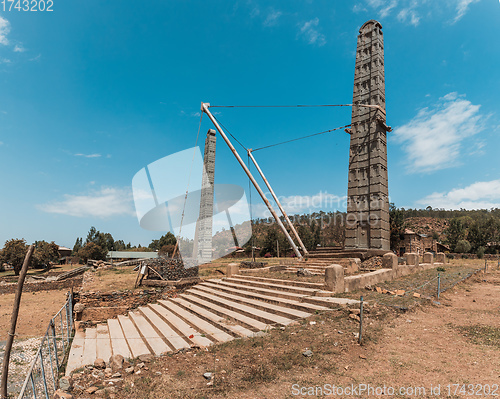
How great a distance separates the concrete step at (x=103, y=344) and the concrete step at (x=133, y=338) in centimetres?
57

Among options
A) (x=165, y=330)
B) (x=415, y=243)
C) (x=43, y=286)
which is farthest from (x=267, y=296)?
(x=415, y=243)

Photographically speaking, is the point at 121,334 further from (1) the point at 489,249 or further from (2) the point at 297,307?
(1) the point at 489,249

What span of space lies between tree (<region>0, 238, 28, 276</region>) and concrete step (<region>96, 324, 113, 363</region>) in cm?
4176

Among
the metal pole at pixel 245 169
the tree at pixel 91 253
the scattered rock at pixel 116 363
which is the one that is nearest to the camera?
the scattered rock at pixel 116 363

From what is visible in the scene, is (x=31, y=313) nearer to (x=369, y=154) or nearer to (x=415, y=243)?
(x=369, y=154)

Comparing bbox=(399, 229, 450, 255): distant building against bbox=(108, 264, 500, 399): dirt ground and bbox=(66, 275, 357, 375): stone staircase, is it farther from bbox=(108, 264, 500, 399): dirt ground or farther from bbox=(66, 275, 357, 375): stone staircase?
bbox=(108, 264, 500, 399): dirt ground

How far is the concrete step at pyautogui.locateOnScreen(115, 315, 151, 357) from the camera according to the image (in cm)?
802

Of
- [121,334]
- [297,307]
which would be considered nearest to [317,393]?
[297,307]

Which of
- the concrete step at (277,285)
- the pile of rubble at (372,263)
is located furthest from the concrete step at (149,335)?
the pile of rubble at (372,263)

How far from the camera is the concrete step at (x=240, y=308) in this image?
8.32 metres

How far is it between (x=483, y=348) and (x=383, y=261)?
755 cm

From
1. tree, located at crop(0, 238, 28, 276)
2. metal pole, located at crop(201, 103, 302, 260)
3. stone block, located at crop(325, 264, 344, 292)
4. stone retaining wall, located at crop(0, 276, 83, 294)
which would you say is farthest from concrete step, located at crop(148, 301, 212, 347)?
tree, located at crop(0, 238, 28, 276)

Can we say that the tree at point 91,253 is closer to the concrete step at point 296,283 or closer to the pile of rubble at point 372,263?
the concrete step at point 296,283

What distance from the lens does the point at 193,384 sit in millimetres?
5609
